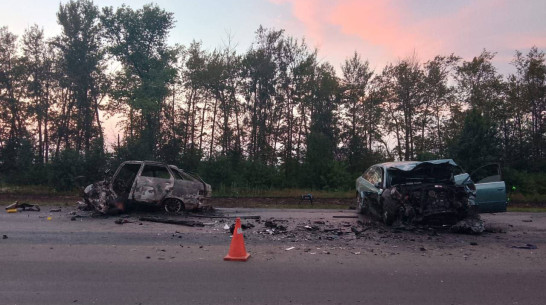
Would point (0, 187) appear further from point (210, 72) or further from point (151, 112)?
point (210, 72)

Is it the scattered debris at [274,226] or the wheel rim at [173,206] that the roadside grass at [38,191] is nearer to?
the wheel rim at [173,206]

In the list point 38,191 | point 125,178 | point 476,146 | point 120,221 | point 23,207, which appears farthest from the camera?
point 476,146

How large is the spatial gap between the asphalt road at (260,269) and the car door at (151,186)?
2205 millimetres

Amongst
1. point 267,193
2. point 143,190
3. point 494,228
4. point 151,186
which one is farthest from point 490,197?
point 267,193

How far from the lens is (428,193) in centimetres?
959

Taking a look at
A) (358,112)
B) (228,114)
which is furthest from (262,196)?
(358,112)

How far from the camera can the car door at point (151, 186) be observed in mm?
11797

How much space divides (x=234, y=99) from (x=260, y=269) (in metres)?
27.2

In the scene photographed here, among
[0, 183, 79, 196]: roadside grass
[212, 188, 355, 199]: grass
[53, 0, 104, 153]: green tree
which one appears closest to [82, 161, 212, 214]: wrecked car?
[212, 188, 355, 199]: grass

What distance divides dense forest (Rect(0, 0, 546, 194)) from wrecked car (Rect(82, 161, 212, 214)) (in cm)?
1591

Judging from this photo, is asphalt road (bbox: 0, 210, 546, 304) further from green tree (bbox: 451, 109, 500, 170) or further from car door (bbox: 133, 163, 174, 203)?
green tree (bbox: 451, 109, 500, 170)

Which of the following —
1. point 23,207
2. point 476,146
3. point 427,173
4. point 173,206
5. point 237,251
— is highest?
point 476,146

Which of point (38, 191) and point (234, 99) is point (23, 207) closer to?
point (38, 191)

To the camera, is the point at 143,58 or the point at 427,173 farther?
the point at 143,58
